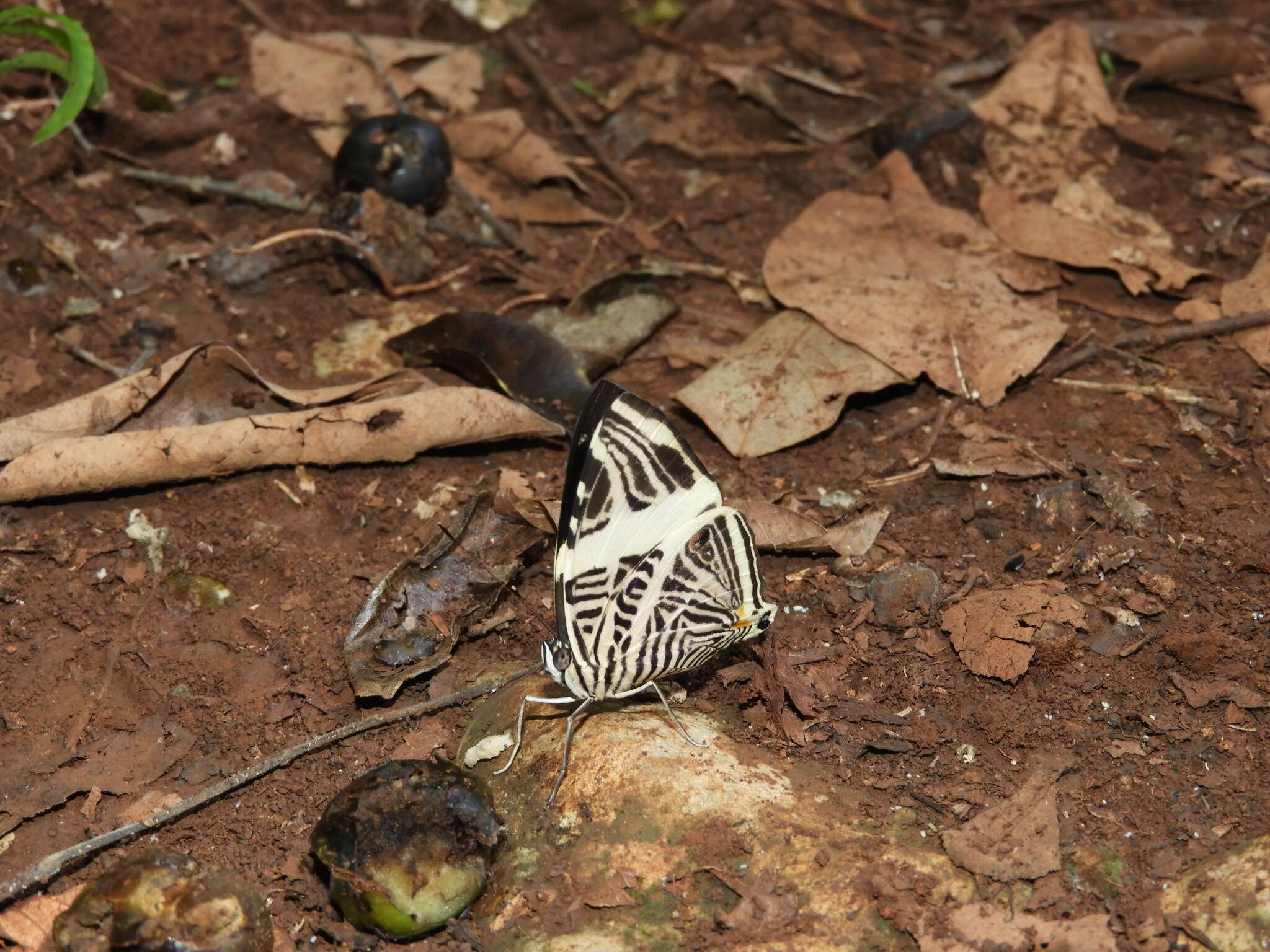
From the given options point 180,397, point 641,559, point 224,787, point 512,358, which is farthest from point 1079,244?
point 224,787

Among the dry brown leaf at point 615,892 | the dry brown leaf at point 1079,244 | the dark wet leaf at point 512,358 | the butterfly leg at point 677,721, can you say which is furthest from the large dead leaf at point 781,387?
the dry brown leaf at point 615,892

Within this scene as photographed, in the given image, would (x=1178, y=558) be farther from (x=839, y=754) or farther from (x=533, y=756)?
(x=533, y=756)

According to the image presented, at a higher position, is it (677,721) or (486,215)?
(486,215)

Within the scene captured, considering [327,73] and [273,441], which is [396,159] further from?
[273,441]

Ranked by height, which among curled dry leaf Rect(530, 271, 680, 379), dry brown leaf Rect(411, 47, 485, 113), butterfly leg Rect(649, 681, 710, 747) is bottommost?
butterfly leg Rect(649, 681, 710, 747)

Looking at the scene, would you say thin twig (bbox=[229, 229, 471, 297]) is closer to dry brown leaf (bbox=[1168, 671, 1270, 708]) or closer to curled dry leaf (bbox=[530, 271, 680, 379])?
curled dry leaf (bbox=[530, 271, 680, 379])

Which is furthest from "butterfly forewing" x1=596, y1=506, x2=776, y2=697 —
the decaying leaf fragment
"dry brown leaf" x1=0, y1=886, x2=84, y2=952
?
"dry brown leaf" x1=0, y1=886, x2=84, y2=952

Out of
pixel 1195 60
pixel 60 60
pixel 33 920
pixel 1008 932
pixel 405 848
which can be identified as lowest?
pixel 33 920
